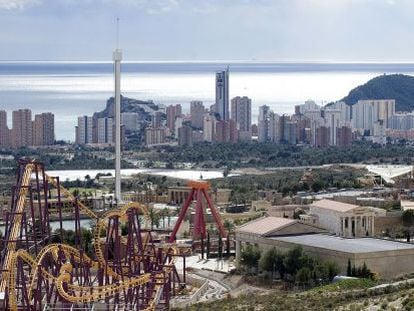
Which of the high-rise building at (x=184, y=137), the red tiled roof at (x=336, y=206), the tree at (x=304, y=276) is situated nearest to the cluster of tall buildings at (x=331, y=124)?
the high-rise building at (x=184, y=137)

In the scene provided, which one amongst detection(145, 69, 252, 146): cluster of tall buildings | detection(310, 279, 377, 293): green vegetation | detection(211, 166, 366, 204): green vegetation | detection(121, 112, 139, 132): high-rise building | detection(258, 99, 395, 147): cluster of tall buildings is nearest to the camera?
detection(310, 279, 377, 293): green vegetation

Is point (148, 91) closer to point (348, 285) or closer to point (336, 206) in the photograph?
point (336, 206)

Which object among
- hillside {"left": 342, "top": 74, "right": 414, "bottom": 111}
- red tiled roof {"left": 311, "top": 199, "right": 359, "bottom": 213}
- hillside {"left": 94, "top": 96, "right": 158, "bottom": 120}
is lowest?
red tiled roof {"left": 311, "top": 199, "right": 359, "bottom": 213}

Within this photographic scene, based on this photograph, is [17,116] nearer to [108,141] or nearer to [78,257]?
[108,141]

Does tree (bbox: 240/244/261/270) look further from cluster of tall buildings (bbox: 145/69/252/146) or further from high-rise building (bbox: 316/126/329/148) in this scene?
high-rise building (bbox: 316/126/329/148)

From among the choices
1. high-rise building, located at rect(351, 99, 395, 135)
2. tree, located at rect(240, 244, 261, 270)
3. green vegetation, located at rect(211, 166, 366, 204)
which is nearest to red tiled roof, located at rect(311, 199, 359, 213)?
tree, located at rect(240, 244, 261, 270)

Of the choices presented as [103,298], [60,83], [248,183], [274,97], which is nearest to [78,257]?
[103,298]

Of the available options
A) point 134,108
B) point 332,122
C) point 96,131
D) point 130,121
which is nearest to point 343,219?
point 96,131
